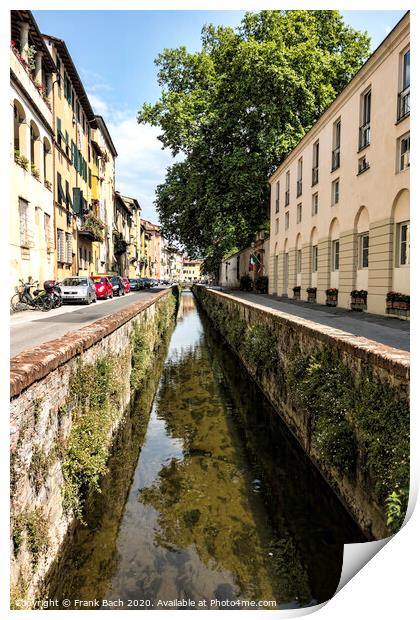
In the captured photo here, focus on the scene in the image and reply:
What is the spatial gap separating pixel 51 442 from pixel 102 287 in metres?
21.2

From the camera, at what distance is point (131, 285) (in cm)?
4025

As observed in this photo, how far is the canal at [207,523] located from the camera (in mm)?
4152

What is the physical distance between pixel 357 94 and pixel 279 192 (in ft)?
39.3

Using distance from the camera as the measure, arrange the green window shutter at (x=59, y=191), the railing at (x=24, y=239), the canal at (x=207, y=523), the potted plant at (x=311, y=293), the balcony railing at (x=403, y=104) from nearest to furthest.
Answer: the canal at (x=207, y=523)
the railing at (x=24, y=239)
the balcony railing at (x=403, y=104)
the potted plant at (x=311, y=293)
the green window shutter at (x=59, y=191)

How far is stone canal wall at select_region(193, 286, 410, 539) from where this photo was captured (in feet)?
12.4

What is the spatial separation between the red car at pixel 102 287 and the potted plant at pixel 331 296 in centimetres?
1282

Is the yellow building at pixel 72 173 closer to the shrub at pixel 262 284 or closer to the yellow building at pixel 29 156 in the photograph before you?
the yellow building at pixel 29 156

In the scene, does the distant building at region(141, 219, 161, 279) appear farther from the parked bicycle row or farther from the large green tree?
the large green tree

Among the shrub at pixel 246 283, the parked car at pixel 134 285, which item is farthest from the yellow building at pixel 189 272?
the shrub at pixel 246 283

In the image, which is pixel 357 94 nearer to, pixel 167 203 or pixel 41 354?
pixel 41 354
